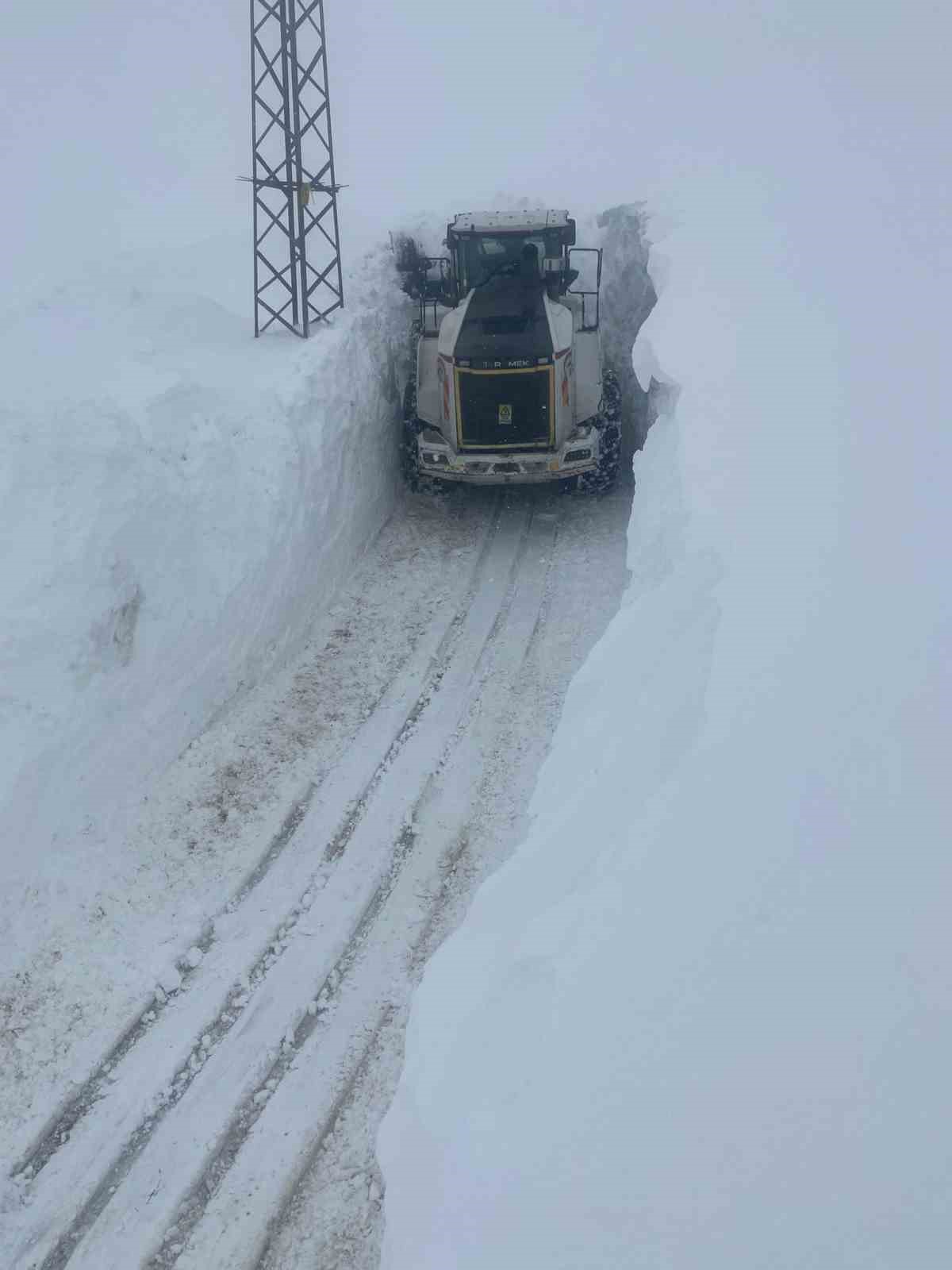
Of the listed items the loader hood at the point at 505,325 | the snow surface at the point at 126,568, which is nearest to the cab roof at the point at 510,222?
the loader hood at the point at 505,325

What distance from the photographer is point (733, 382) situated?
8.66 meters

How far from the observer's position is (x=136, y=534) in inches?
293

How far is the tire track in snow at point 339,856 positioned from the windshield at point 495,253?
9.41 feet

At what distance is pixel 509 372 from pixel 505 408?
397mm

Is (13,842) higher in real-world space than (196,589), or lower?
lower

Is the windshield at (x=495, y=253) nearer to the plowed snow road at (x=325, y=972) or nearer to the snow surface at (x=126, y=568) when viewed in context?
the snow surface at (x=126, y=568)

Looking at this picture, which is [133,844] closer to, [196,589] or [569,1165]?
[196,589]

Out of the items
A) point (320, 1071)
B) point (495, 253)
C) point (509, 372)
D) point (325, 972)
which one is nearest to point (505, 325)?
point (509, 372)

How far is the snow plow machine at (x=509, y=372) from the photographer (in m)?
10.4

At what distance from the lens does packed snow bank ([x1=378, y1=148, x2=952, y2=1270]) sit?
2.94 meters

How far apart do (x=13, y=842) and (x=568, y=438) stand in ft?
23.2

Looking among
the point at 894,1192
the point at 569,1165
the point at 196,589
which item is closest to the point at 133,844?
the point at 196,589

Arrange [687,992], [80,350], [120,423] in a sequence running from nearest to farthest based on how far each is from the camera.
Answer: [687,992] → [120,423] → [80,350]

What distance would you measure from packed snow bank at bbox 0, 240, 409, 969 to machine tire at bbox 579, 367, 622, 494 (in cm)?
266
